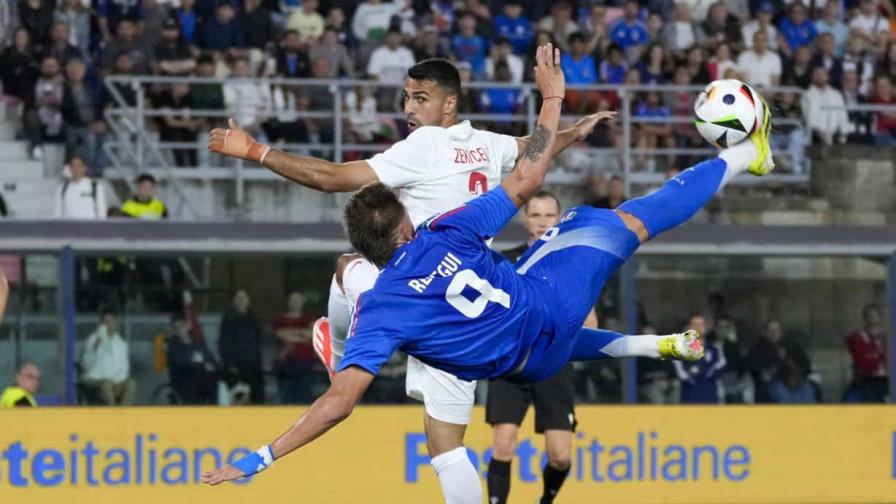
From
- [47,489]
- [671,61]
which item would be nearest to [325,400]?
[47,489]

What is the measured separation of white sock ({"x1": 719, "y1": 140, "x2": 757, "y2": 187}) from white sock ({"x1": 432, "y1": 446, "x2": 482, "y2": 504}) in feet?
6.62

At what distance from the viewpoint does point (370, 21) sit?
61.8 feet

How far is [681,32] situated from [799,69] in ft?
4.52

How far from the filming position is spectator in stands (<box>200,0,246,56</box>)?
1812 centimetres

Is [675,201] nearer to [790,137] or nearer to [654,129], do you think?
[654,129]

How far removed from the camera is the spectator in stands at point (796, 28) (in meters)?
20.2

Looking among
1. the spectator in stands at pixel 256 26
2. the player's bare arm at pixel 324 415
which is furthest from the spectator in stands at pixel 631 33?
the player's bare arm at pixel 324 415

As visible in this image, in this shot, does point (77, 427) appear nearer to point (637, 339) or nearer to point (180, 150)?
point (180, 150)

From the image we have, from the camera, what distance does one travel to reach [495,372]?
27.5 ft

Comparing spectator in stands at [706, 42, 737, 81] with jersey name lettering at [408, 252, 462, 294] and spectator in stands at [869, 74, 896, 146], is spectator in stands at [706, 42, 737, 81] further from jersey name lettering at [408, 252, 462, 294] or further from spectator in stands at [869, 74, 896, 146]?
jersey name lettering at [408, 252, 462, 294]

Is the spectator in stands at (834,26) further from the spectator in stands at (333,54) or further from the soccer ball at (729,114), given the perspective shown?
the soccer ball at (729,114)

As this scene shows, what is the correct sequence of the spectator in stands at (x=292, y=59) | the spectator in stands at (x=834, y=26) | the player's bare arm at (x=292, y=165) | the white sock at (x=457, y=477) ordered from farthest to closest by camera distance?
the spectator in stands at (x=834, y=26)
the spectator in stands at (x=292, y=59)
the white sock at (x=457, y=477)
the player's bare arm at (x=292, y=165)

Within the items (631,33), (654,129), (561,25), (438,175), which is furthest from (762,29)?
(438,175)

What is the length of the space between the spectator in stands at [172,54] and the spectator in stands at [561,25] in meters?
4.08
